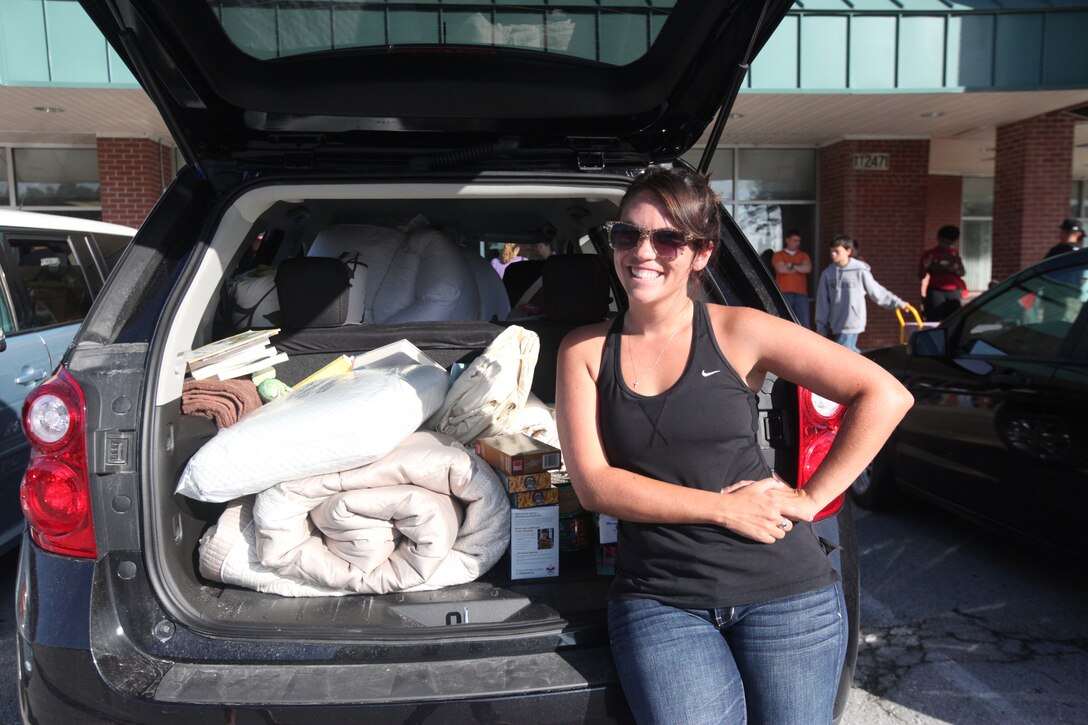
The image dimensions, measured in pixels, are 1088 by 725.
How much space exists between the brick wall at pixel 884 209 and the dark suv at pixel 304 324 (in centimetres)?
1073

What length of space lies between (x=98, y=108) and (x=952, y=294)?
10.7 metres

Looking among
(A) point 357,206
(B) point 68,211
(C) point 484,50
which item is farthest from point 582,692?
(B) point 68,211

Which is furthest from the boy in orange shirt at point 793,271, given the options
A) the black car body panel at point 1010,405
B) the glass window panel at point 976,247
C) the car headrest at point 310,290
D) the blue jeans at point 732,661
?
the blue jeans at point 732,661

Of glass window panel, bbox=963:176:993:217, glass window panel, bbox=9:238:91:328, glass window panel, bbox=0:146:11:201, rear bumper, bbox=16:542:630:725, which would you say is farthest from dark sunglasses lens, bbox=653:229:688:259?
glass window panel, bbox=963:176:993:217

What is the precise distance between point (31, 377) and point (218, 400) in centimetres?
263

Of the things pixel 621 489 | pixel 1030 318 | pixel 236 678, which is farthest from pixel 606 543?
pixel 1030 318

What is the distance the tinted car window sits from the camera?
3512mm

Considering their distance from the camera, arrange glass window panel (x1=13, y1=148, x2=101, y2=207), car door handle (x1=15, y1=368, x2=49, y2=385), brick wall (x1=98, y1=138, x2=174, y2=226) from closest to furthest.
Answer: car door handle (x1=15, y1=368, x2=49, y2=385) < brick wall (x1=98, y1=138, x2=174, y2=226) < glass window panel (x1=13, y1=148, x2=101, y2=207)

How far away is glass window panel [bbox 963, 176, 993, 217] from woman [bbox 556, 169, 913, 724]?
16.8 meters

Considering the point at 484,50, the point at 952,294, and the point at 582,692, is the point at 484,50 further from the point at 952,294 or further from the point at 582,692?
the point at 952,294

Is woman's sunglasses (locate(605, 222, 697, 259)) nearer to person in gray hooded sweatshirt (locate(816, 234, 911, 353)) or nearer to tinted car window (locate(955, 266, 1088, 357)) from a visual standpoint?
tinted car window (locate(955, 266, 1088, 357))

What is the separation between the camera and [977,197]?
16.4 metres

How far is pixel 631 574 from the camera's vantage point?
6.18ft

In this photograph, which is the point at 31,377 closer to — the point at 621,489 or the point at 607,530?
the point at 607,530
